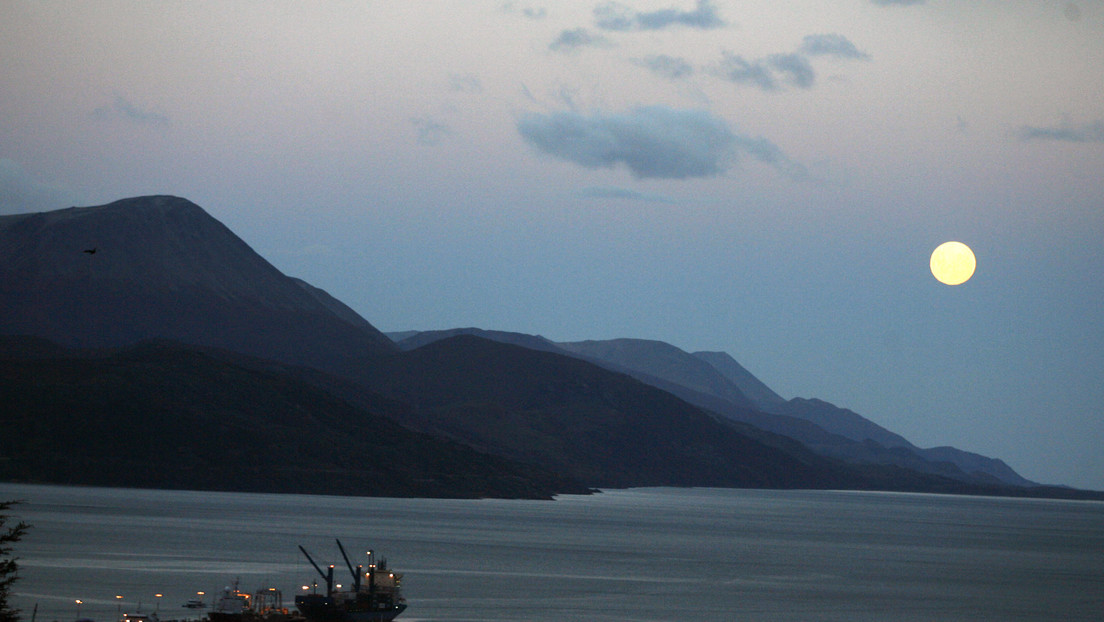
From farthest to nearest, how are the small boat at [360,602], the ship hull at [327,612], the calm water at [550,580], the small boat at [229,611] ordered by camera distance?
the calm water at [550,580], the small boat at [360,602], the ship hull at [327,612], the small boat at [229,611]

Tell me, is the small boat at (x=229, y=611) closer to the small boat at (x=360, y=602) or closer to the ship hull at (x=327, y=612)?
the ship hull at (x=327, y=612)

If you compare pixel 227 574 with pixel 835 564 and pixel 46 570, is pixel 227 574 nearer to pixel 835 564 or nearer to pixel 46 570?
pixel 46 570

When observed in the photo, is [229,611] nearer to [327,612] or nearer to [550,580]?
→ [327,612]

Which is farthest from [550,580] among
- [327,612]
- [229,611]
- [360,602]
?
[229,611]

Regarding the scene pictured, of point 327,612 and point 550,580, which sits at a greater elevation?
point 550,580

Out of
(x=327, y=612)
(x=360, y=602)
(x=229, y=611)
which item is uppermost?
(x=360, y=602)

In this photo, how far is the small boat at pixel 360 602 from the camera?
9919 centimetres

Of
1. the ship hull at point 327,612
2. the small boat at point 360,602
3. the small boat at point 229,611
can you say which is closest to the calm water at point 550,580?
the small boat at point 360,602

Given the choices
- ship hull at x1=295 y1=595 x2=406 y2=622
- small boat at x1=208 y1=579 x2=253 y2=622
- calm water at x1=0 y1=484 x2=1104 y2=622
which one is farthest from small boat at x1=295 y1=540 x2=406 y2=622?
small boat at x1=208 y1=579 x2=253 y2=622

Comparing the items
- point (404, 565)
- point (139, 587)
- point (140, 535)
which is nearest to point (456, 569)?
point (404, 565)

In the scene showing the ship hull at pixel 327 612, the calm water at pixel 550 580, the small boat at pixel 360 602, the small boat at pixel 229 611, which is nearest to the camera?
the small boat at pixel 229 611

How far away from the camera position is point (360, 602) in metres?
101

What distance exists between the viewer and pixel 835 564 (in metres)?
190

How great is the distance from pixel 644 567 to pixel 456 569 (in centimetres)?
2583
